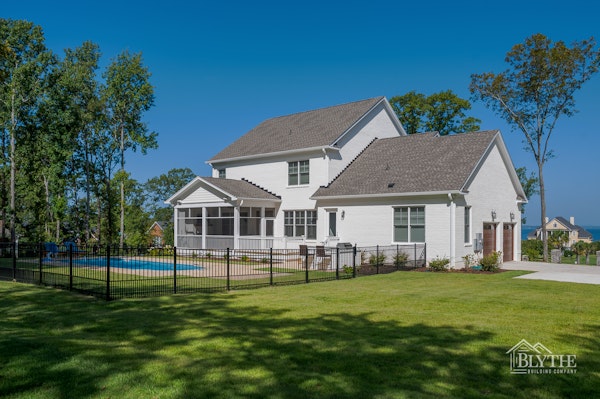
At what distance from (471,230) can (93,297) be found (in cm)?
1764

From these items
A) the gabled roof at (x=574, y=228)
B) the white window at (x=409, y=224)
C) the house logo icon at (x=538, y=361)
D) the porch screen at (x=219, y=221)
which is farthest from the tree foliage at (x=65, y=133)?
the gabled roof at (x=574, y=228)

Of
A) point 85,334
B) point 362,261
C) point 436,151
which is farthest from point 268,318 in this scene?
point 436,151

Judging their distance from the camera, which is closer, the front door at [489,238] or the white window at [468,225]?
the white window at [468,225]

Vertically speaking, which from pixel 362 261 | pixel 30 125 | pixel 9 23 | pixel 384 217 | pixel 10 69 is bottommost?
pixel 362 261

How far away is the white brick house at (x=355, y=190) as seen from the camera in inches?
892

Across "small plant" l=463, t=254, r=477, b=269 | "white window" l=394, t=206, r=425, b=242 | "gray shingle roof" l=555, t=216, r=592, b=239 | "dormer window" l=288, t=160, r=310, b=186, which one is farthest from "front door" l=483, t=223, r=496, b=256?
"gray shingle roof" l=555, t=216, r=592, b=239

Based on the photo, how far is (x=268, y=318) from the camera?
9664 mm

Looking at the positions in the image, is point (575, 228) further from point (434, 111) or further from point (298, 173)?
point (298, 173)

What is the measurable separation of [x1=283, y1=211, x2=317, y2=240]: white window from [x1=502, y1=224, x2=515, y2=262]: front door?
10.7 metres

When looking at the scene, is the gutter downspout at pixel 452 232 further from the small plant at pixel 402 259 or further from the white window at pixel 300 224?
the white window at pixel 300 224

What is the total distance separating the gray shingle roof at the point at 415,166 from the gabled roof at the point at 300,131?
7.72 feet

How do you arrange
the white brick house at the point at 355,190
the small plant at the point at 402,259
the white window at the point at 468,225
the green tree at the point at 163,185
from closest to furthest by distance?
the small plant at the point at 402,259
the white brick house at the point at 355,190
the white window at the point at 468,225
the green tree at the point at 163,185

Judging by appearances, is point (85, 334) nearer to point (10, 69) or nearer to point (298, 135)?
point (298, 135)

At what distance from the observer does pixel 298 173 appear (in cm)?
2889
